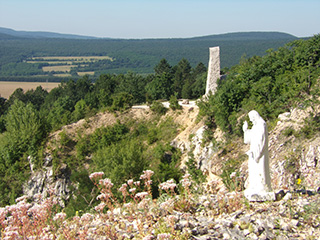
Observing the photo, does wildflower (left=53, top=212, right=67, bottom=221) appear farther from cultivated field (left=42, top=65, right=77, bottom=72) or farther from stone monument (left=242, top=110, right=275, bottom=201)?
cultivated field (left=42, top=65, right=77, bottom=72)

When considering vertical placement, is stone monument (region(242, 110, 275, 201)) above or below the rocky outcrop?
above

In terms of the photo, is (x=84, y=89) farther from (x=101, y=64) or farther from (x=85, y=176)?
(x=101, y=64)

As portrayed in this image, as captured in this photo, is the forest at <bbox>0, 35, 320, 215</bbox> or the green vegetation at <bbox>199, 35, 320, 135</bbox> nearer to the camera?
the green vegetation at <bbox>199, 35, 320, 135</bbox>

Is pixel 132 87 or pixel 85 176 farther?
pixel 132 87

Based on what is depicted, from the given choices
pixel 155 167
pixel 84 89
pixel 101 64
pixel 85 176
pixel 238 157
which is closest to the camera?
pixel 238 157

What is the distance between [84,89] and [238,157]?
4797cm

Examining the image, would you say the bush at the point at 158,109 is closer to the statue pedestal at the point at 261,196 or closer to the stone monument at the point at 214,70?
the stone monument at the point at 214,70

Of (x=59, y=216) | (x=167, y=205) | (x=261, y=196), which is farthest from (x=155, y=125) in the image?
(x=59, y=216)

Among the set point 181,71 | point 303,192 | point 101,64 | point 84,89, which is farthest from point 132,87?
point 101,64

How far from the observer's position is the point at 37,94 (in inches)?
2800

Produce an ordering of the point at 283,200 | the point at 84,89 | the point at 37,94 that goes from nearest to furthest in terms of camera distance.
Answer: the point at 283,200, the point at 84,89, the point at 37,94

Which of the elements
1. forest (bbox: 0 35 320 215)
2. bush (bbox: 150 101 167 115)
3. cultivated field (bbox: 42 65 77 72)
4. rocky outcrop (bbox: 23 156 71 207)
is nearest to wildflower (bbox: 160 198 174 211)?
forest (bbox: 0 35 320 215)

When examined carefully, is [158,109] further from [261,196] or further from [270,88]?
[261,196]

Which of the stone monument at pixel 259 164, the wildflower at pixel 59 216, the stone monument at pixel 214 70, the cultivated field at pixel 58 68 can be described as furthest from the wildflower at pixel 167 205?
the cultivated field at pixel 58 68
